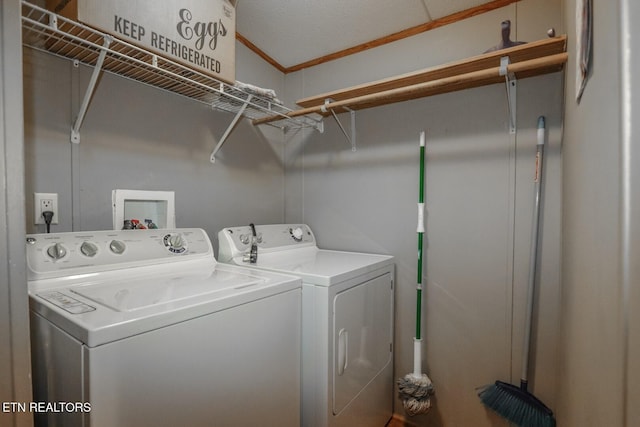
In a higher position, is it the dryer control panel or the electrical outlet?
the electrical outlet

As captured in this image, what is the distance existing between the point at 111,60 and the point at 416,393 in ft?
7.24

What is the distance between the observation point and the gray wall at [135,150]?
49.9 inches

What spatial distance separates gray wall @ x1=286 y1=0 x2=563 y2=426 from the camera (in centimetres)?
157

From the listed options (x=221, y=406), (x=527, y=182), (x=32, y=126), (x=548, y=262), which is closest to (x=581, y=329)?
(x=548, y=262)

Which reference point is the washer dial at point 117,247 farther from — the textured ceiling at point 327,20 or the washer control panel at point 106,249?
the textured ceiling at point 327,20

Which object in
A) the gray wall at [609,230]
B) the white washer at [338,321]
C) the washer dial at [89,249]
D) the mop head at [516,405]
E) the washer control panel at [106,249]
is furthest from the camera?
the mop head at [516,405]

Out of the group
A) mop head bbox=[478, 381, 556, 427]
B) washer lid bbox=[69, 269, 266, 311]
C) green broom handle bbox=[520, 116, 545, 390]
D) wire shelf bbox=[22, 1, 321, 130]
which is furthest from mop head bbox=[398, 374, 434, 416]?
wire shelf bbox=[22, 1, 321, 130]

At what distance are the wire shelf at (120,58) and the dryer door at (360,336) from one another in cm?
120

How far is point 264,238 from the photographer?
1.87 meters

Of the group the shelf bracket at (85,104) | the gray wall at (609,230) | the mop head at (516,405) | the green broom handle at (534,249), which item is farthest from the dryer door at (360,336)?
the shelf bracket at (85,104)

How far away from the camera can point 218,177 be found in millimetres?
1969

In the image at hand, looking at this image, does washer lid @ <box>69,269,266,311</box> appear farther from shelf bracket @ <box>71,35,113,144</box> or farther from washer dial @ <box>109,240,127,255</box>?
shelf bracket @ <box>71,35,113,144</box>

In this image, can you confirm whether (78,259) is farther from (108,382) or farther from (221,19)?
(221,19)

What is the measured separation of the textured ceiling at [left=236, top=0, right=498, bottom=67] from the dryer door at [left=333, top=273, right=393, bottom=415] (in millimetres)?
1542
